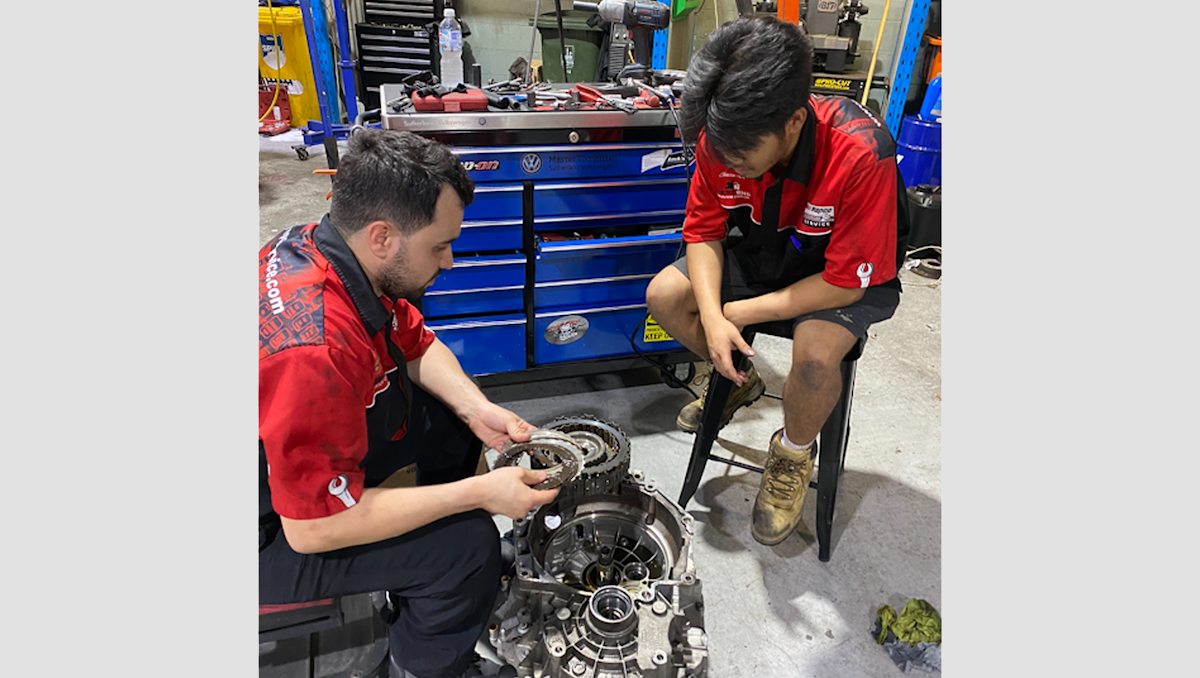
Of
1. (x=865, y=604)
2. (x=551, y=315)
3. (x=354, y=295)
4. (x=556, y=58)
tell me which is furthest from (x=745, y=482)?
(x=556, y=58)

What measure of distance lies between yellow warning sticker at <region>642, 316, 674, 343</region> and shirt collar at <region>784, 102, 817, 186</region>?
94cm

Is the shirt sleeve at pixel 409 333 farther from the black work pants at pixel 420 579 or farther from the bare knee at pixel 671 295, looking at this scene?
the bare knee at pixel 671 295

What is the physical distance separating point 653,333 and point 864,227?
104 centimetres

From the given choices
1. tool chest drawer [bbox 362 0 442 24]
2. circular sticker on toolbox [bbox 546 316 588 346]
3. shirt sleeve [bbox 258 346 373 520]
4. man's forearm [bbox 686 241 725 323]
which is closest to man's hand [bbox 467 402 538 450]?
shirt sleeve [bbox 258 346 373 520]

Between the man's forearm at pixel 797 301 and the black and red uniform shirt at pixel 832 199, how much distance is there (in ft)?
0.10

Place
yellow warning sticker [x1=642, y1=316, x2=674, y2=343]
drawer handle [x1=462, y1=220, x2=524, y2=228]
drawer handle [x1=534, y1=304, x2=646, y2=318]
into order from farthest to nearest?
yellow warning sticker [x1=642, y1=316, x2=674, y2=343]
drawer handle [x1=534, y1=304, x2=646, y2=318]
drawer handle [x1=462, y1=220, x2=524, y2=228]

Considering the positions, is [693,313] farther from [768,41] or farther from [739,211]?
[768,41]

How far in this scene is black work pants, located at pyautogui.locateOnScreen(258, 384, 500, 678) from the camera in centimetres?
112

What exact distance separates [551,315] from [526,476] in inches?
41.7

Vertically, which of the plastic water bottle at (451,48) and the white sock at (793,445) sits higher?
the plastic water bottle at (451,48)

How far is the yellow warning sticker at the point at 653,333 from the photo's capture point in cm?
239

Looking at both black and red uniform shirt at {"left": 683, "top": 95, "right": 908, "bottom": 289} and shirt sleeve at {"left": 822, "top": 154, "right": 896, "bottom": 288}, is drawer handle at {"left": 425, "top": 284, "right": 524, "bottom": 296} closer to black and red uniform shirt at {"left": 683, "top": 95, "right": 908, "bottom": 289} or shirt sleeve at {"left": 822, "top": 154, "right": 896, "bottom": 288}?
black and red uniform shirt at {"left": 683, "top": 95, "right": 908, "bottom": 289}

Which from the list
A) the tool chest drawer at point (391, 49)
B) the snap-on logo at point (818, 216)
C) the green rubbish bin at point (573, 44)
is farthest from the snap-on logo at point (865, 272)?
the tool chest drawer at point (391, 49)

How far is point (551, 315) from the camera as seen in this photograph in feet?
7.38
